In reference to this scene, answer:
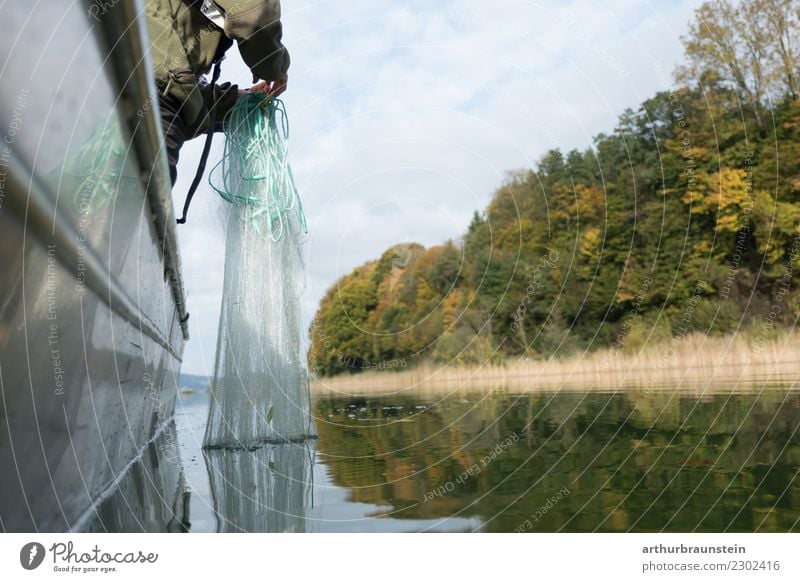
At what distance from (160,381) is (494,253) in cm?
4347

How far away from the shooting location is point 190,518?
2.97 meters

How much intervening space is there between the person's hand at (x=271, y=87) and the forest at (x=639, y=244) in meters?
12.0

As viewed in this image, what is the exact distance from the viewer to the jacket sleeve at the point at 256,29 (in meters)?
3.84

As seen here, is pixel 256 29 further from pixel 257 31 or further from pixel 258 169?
pixel 258 169

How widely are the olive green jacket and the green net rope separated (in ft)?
2.69

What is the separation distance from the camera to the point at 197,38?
161 inches

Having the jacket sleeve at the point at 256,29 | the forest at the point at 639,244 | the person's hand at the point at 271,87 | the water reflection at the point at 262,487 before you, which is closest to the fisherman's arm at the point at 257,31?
the jacket sleeve at the point at 256,29

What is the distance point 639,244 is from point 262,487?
119 feet

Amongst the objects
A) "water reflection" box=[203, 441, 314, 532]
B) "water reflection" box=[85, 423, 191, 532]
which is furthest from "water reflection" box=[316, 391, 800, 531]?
"water reflection" box=[85, 423, 191, 532]

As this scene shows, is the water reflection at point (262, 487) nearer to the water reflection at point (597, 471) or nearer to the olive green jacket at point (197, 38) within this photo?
the water reflection at point (597, 471)

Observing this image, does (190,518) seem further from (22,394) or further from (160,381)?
(160,381)

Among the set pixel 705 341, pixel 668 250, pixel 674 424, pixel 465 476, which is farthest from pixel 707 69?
pixel 465 476

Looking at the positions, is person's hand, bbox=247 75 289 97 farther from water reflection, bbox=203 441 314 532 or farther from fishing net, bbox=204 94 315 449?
water reflection, bbox=203 441 314 532

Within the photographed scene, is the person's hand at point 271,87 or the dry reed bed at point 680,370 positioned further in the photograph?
the dry reed bed at point 680,370
